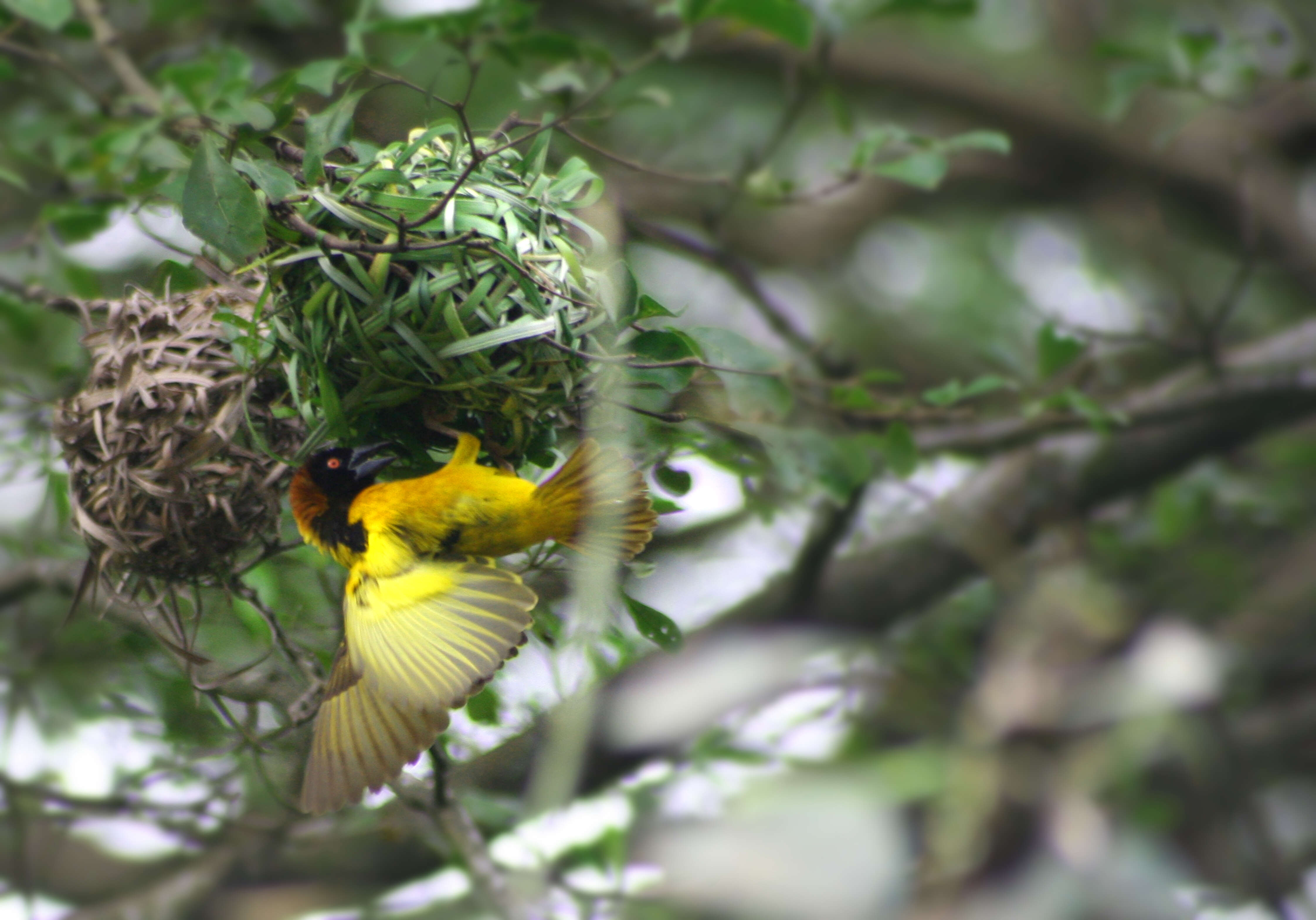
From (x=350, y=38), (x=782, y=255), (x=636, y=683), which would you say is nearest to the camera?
(x=350, y=38)

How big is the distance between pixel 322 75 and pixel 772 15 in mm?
755

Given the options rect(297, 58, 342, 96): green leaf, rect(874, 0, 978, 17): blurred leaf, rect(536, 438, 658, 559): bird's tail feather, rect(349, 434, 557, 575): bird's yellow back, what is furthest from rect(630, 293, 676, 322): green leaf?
rect(874, 0, 978, 17): blurred leaf

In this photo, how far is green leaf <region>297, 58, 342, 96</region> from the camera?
156 cm

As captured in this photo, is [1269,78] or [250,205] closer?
[250,205]

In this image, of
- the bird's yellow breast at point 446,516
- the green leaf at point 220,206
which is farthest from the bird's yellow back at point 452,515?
the green leaf at point 220,206

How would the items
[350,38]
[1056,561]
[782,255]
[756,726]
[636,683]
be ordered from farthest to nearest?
[782,255] < [1056,561] < [756,726] < [636,683] < [350,38]

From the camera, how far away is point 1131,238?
452 cm

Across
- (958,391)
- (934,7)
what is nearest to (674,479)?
(958,391)

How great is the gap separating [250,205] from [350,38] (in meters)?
→ 0.96

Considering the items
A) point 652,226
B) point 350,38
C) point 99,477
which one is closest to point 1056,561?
point 652,226

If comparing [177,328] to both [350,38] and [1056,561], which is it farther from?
[1056,561]

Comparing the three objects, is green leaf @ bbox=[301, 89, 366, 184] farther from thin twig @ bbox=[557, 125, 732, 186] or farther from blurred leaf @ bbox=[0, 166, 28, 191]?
blurred leaf @ bbox=[0, 166, 28, 191]

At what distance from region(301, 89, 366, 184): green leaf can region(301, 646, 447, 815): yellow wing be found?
1.95 feet

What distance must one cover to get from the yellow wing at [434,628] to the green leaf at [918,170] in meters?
1.12
